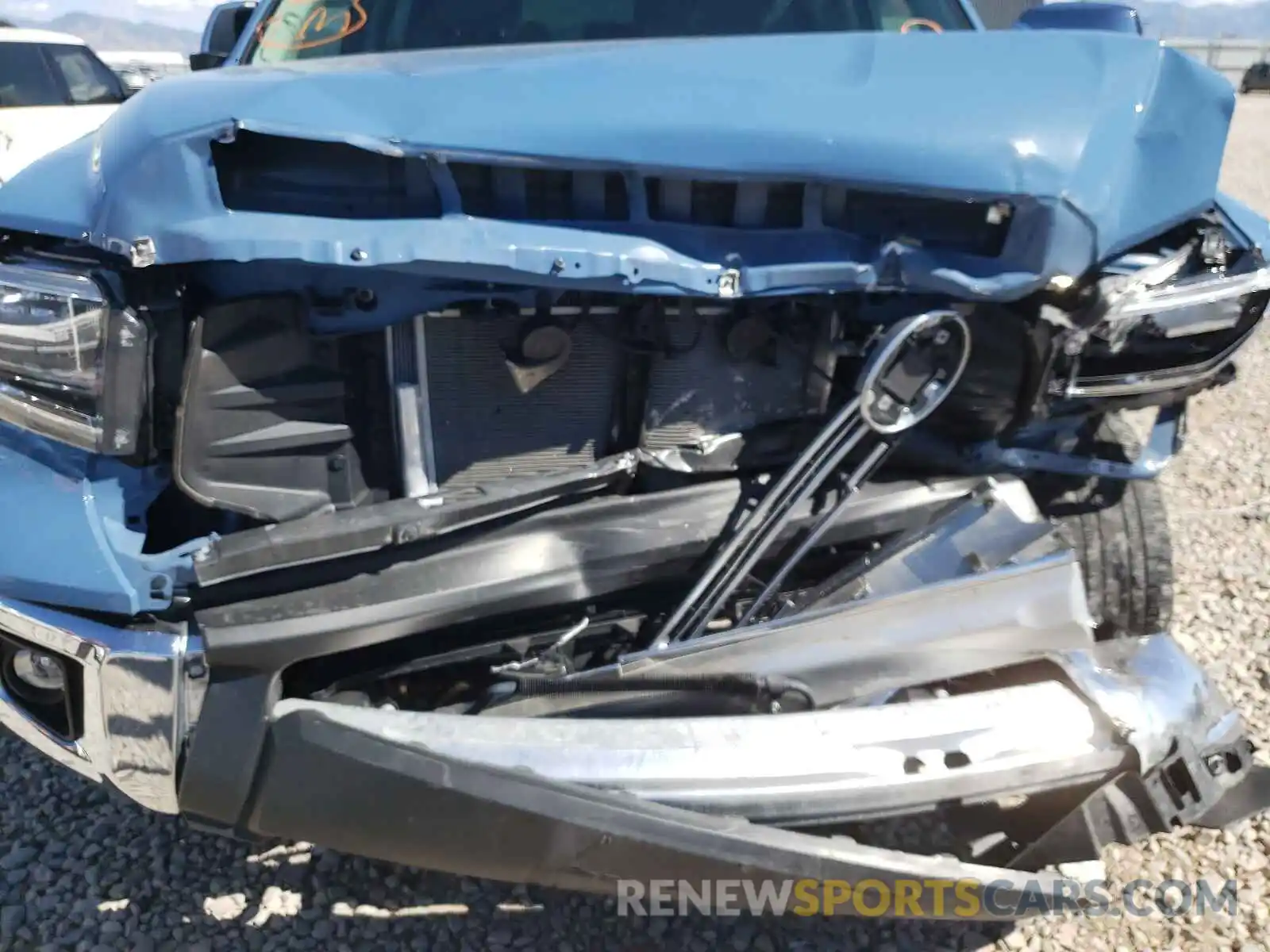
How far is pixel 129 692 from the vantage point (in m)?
1.71

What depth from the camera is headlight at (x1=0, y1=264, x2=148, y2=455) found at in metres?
1.75

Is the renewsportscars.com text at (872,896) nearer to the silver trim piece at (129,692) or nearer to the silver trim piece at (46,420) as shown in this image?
the silver trim piece at (129,692)

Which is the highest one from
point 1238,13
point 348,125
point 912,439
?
point 348,125

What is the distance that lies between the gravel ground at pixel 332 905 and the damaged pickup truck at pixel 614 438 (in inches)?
16.7

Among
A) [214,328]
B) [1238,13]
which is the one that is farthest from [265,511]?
[1238,13]

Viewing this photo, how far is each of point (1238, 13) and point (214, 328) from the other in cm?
19183

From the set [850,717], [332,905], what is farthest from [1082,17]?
[332,905]

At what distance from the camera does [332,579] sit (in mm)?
1864

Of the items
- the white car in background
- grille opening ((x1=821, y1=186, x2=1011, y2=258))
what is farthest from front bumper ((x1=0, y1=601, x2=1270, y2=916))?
the white car in background

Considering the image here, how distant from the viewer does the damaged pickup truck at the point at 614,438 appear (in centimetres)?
167

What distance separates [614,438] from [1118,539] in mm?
1394

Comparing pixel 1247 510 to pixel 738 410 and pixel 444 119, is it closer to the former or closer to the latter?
pixel 738 410

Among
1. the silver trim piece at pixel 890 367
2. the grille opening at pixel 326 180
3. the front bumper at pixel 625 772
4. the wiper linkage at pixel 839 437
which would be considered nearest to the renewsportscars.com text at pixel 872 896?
the front bumper at pixel 625 772

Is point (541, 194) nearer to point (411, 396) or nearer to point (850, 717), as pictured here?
point (411, 396)
